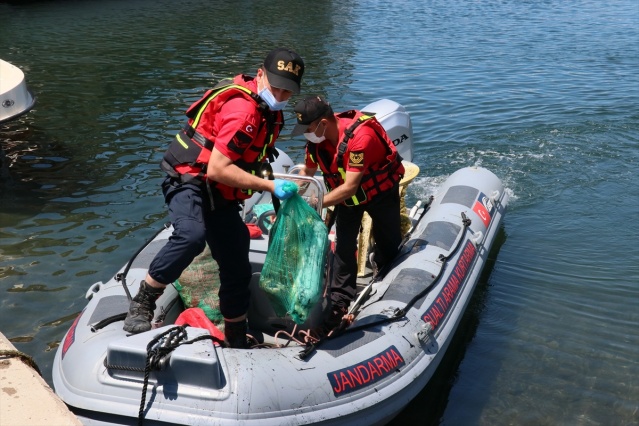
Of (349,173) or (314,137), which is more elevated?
(314,137)

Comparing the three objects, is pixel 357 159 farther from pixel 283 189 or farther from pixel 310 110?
pixel 283 189

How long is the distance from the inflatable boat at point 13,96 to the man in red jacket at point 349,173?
4.37 m

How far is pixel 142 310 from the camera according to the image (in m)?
3.85

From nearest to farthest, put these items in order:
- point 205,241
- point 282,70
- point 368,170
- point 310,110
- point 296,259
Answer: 1. point 282,70
2. point 205,241
3. point 296,259
4. point 310,110
5. point 368,170

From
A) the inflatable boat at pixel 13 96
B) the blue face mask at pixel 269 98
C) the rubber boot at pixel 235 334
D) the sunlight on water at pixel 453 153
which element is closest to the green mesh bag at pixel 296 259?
the rubber boot at pixel 235 334

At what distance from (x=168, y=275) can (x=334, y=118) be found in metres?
1.31

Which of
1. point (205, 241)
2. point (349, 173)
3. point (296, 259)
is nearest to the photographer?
point (205, 241)

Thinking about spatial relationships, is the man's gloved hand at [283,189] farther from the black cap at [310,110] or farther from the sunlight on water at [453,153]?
the sunlight on water at [453,153]

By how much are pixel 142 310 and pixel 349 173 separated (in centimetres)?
133

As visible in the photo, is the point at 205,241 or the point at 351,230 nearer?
the point at 205,241

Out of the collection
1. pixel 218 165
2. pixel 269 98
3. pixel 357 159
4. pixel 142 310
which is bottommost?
pixel 142 310

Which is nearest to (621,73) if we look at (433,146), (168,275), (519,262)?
(433,146)

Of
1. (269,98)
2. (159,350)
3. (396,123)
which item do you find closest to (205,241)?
(159,350)

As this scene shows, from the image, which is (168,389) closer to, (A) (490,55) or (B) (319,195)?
(B) (319,195)
